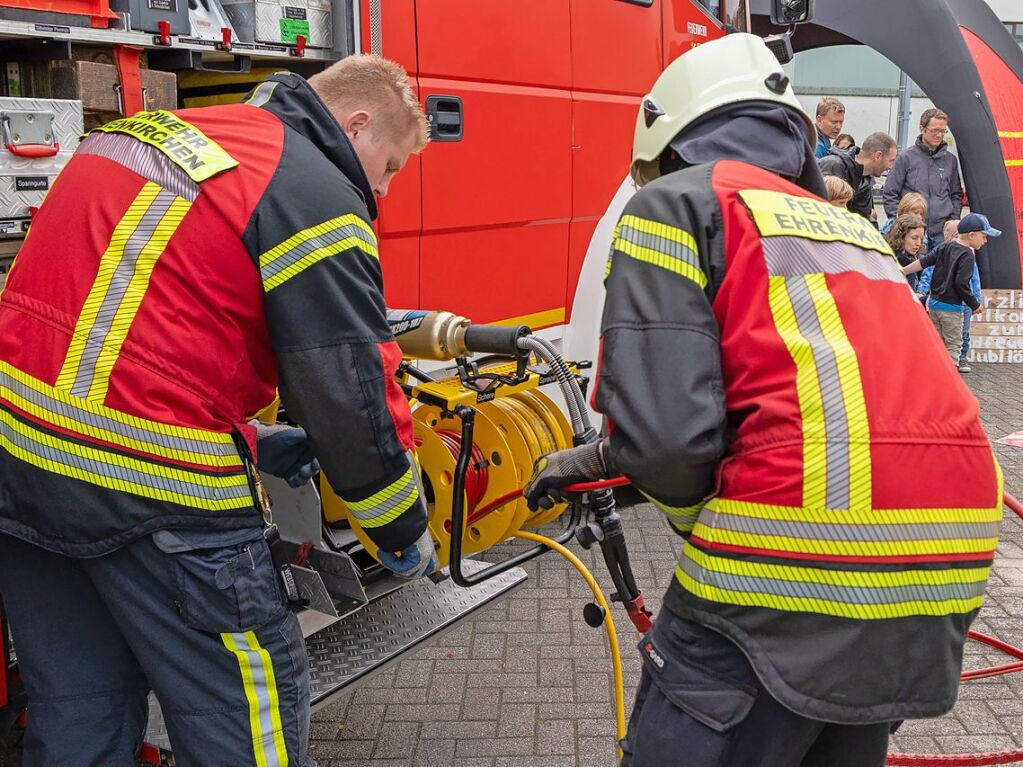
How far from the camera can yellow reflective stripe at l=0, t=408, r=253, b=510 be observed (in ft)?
6.51

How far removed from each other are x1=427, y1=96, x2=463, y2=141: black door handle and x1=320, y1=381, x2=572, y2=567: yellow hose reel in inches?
40.5

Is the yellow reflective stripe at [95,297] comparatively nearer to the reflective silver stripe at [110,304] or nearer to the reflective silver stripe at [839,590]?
the reflective silver stripe at [110,304]

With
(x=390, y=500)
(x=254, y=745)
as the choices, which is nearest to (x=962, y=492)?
(x=390, y=500)

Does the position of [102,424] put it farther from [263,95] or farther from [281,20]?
[281,20]

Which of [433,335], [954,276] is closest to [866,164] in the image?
[954,276]

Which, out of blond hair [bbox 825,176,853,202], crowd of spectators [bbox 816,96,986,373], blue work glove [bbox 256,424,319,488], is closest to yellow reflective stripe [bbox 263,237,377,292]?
blue work glove [bbox 256,424,319,488]

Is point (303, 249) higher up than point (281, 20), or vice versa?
point (281, 20)

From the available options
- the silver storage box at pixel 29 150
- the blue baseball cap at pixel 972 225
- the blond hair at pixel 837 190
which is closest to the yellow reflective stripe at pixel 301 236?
the silver storage box at pixel 29 150

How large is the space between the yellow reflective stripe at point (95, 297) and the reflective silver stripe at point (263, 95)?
0.44 meters

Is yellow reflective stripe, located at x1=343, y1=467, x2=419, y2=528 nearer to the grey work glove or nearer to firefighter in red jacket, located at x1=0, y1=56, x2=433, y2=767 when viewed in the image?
firefighter in red jacket, located at x1=0, y1=56, x2=433, y2=767

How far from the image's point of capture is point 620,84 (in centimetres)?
509

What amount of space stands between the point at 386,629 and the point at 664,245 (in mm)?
2076

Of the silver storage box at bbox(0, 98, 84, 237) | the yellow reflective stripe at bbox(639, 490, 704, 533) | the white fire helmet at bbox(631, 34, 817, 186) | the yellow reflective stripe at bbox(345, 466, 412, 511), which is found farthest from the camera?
the silver storage box at bbox(0, 98, 84, 237)

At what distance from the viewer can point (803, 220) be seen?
5.96 feet
